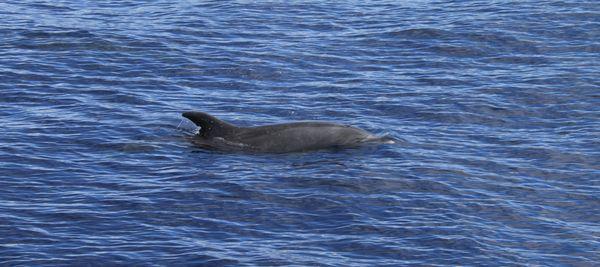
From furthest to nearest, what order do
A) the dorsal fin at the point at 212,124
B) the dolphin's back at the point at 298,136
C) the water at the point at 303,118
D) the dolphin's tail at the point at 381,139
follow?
the dolphin's tail at the point at 381,139 → the dorsal fin at the point at 212,124 → the dolphin's back at the point at 298,136 → the water at the point at 303,118

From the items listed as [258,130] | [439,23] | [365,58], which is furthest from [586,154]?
[439,23]

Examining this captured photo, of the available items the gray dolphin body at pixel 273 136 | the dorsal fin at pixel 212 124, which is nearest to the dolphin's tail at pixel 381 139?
the gray dolphin body at pixel 273 136

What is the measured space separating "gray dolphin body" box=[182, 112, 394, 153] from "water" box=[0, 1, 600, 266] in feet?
1.14

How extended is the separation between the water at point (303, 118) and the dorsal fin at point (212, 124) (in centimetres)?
56

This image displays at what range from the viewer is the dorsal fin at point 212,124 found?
23.8 m

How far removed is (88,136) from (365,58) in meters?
10.1

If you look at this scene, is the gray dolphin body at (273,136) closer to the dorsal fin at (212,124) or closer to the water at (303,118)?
the dorsal fin at (212,124)

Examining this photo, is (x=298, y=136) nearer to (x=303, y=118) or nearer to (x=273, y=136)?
(x=273, y=136)

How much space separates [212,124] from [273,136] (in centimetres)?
124

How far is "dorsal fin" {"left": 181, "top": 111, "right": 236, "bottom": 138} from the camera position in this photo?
23.8m

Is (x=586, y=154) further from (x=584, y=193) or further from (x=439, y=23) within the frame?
(x=439, y=23)

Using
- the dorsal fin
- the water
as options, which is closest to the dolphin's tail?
the water

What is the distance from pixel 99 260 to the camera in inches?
691

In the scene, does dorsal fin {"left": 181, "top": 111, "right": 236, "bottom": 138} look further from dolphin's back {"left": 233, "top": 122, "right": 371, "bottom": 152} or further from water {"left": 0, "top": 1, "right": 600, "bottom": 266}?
water {"left": 0, "top": 1, "right": 600, "bottom": 266}
